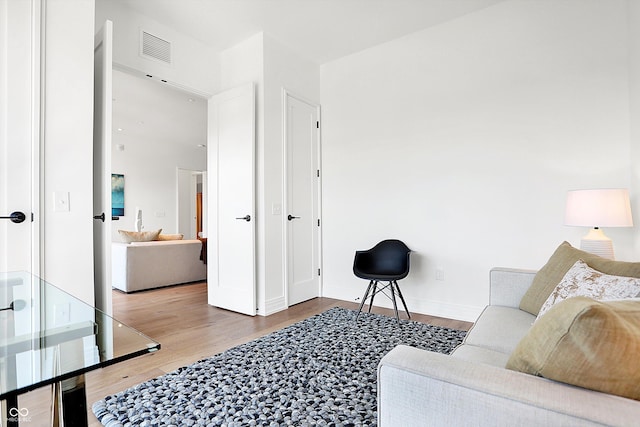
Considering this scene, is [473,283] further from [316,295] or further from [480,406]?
[480,406]

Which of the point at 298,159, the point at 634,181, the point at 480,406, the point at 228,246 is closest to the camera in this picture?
the point at 480,406

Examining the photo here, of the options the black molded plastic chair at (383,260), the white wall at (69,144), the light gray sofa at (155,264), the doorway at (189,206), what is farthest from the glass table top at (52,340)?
the doorway at (189,206)

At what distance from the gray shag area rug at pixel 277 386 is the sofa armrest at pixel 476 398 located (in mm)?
850

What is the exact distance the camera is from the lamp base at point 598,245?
2.22 meters

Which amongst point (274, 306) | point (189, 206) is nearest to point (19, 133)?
point (274, 306)

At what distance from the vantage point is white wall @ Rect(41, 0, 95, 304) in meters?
2.14

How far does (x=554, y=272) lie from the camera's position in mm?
1854

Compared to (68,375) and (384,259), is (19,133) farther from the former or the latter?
(384,259)

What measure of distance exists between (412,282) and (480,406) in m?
2.81

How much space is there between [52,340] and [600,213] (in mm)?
2935

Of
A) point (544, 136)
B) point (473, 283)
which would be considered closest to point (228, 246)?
point (473, 283)

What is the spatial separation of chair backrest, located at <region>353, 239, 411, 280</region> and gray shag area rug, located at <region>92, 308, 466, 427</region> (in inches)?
26.2

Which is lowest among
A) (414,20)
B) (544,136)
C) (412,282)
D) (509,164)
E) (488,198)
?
(412,282)

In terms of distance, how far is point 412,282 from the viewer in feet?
11.5
